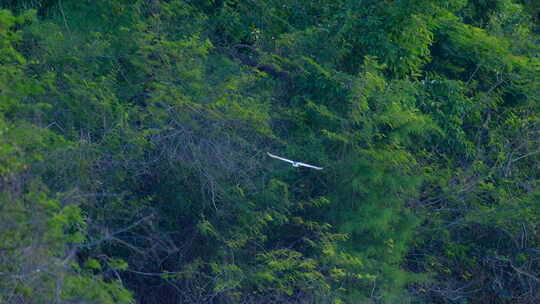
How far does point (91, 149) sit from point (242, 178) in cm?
148

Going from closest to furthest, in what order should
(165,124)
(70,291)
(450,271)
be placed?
(70,291) < (165,124) < (450,271)

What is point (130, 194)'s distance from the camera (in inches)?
247

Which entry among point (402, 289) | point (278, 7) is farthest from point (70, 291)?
point (278, 7)

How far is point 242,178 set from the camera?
6.49m

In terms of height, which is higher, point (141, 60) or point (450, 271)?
point (141, 60)

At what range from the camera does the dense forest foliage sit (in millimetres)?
5699

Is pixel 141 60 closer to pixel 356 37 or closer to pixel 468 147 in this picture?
pixel 356 37

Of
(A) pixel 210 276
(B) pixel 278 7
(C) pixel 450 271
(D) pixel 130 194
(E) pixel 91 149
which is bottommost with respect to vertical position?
(C) pixel 450 271

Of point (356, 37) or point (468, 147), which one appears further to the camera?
point (468, 147)

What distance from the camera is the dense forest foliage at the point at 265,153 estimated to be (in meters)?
5.70

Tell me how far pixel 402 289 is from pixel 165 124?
3043 millimetres

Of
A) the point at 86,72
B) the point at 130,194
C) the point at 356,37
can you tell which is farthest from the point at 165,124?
the point at 356,37

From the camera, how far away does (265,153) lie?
6.74m

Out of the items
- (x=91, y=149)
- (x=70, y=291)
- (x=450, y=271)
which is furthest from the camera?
(x=450, y=271)
